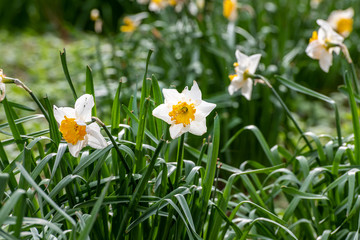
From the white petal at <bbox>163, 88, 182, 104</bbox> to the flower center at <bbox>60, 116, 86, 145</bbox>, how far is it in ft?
0.85

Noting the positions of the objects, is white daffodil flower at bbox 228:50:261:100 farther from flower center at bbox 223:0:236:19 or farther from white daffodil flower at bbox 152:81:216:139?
flower center at bbox 223:0:236:19

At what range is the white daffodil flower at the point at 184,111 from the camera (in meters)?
1.40

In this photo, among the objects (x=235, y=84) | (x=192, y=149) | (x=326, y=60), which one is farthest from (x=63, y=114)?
(x=326, y=60)

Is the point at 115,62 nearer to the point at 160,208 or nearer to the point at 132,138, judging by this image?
the point at 132,138

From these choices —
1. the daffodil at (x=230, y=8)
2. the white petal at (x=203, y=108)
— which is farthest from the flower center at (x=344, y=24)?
the white petal at (x=203, y=108)

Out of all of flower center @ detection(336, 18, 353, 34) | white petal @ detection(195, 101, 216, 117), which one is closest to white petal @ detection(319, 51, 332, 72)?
white petal @ detection(195, 101, 216, 117)

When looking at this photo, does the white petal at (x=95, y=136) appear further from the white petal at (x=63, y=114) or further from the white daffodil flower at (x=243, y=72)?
the white daffodil flower at (x=243, y=72)

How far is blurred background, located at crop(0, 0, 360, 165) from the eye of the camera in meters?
2.85

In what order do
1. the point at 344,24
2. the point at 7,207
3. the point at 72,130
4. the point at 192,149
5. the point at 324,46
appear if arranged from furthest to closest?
the point at 344,24 → the point at 324,46 → the point at 192,149 → the point at 72,130 → the point at 7,207

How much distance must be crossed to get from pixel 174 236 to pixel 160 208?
134 millimetres

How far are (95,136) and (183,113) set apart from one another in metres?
0.26

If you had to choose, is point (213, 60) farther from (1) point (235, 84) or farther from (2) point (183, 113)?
(2) point (183, 113)

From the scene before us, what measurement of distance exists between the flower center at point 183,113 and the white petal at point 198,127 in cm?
3

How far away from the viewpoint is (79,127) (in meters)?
1.33
